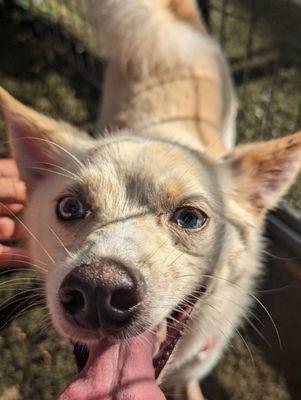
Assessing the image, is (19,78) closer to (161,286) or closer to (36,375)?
(36,375)

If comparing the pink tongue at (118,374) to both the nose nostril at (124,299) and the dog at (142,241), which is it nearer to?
the dog at (142,241)

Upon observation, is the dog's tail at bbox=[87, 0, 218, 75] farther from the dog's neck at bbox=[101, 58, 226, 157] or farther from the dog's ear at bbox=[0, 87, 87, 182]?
the dog's ear at bbox=[0, 87, 87, 182]

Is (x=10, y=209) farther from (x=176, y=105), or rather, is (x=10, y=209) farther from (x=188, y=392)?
(x=188, y=392)

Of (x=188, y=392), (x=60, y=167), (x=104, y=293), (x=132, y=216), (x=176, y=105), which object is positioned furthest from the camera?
(x=176, y=105)

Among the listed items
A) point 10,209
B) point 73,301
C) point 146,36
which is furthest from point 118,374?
point 146,36

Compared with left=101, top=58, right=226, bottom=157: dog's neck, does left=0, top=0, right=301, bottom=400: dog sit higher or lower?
lower

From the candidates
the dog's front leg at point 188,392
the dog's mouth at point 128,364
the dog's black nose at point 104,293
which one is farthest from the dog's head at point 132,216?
the dog's front leg at point 188,392

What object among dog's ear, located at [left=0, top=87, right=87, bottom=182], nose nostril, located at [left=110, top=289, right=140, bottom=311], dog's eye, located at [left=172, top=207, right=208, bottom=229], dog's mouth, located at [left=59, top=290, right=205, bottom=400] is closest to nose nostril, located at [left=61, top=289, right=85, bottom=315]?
nose nostril, located at [left=110, top=289, right=140, bottom=311]
